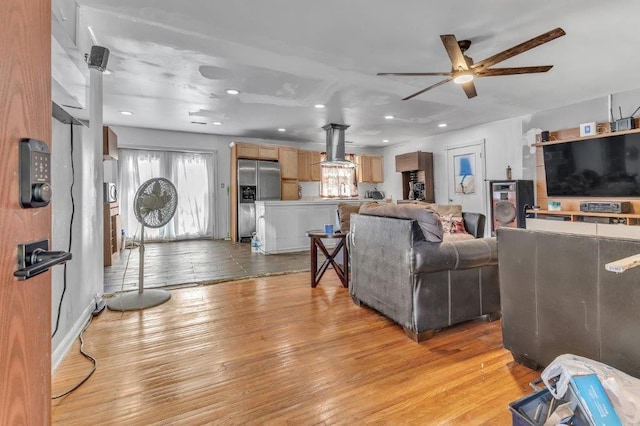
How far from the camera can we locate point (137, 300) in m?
2.96

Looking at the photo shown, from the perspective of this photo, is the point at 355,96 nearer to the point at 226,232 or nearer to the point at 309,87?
the point at 309,87

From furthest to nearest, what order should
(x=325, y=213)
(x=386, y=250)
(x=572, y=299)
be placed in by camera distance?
(x=325, y=213), (x=386, y=250), (x=572, y=299)

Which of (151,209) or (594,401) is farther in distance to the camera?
(151,209)

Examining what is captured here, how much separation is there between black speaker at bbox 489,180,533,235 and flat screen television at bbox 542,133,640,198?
12.6 inches

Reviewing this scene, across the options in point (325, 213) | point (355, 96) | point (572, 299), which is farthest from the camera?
point (325, 213)

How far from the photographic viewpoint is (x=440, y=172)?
7207 millimetres

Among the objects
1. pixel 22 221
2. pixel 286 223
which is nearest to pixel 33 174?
pixel 22 221

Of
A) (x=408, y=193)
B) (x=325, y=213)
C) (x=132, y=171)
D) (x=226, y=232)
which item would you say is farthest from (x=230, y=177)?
(x=408, y=193)

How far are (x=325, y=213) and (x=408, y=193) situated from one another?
2.80m

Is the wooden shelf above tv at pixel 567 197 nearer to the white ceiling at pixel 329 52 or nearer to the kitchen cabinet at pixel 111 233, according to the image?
the white ceiling at pixel 329 52

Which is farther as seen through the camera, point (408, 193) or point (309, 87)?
point (408, 193)

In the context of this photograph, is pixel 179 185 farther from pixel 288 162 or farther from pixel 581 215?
pixel 581 215

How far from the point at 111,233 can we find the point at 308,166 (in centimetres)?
441

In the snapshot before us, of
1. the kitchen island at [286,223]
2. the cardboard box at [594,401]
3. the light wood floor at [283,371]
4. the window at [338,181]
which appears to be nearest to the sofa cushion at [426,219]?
the light wood floor at [283,371]
